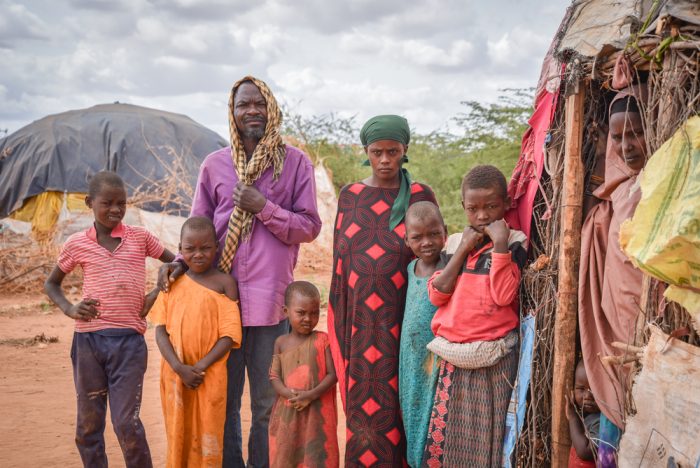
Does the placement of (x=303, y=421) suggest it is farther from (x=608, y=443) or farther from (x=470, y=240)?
(x=608, y=443)

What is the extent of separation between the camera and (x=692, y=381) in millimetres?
1999

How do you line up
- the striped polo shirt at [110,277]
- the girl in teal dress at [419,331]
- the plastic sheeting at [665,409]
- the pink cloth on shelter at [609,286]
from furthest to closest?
the striped polo shirt at [110,277] → the girl in teal dress at [419,331] → the pink cloth on shelter at [609,286] → the plastic sheeting at [665,409]

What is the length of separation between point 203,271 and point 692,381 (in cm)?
231

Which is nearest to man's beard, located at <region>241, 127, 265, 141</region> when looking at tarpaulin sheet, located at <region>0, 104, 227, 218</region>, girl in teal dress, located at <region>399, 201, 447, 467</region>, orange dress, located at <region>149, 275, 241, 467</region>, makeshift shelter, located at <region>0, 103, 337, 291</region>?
orange dress, located at <region>149, 275, 241, 467</region>

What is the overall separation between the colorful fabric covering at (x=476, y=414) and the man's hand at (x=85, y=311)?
183 cm

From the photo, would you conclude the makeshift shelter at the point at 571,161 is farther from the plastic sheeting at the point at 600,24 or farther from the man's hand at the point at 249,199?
the man's hand at the point at 249,199

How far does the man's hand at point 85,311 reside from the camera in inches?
132

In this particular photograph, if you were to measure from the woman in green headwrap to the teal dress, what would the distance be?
0.10m

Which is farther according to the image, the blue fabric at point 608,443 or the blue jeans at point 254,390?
the blue jeans at point 254,390

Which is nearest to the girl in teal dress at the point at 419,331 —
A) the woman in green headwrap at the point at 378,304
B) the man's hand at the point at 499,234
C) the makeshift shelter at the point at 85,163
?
the woman in green headwrap at the point at 378,304

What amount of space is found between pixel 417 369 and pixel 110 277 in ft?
5.49

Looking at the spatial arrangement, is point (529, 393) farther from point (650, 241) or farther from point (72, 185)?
point (72, 185)

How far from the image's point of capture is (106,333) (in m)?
3.41

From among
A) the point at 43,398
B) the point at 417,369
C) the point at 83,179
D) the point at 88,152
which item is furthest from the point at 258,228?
the point at 88,152
